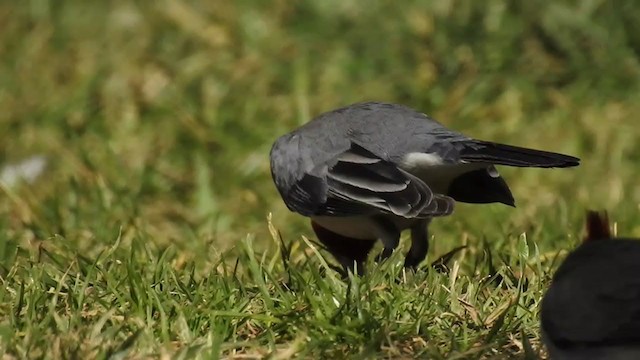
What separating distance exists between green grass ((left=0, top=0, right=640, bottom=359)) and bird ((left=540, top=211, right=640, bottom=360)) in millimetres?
323

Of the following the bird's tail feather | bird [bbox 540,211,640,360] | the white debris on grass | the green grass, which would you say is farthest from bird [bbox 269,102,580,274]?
the white debris on grass

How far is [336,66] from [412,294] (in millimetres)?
4436

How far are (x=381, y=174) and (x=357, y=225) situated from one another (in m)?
0.43

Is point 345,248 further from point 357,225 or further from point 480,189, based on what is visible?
point 480,189

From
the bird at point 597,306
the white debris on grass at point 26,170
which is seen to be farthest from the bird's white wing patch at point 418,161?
the white debris on grass at point 26,170

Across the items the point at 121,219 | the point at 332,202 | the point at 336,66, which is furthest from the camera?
the point at 336,66

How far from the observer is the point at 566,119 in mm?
8453

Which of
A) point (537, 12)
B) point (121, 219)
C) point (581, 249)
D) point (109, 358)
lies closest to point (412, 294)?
point (581, 249)

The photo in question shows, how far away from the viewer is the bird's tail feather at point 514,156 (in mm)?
5129

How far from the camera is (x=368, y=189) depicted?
18.0 feet

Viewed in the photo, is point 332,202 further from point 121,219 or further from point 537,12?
point 537,12

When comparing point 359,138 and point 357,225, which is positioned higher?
point 359,138

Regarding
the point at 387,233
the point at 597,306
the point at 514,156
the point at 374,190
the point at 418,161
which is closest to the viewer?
the point at 597,306

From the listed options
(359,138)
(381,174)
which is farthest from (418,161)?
(359,138)
